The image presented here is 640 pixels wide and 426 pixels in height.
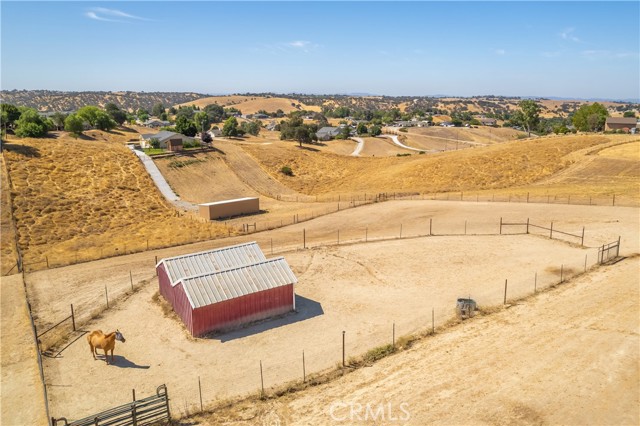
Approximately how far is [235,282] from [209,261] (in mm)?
3918

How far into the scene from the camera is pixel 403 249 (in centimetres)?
4147

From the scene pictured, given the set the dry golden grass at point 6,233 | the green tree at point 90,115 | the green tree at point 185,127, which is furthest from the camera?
the green tree at point 90,115

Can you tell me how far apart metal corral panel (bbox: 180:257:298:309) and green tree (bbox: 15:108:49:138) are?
6637cm

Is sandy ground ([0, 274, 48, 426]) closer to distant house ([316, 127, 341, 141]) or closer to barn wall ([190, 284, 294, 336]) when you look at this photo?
barn wall ([190, 284, 294, 336])

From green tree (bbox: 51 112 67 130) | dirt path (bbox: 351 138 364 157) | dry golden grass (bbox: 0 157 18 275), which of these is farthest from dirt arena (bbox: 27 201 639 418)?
green tree (bbox: 51 112 67 130)

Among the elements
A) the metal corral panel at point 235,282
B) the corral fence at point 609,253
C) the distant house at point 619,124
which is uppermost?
the distant house at point 619,124

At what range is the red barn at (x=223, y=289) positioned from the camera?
27.0m

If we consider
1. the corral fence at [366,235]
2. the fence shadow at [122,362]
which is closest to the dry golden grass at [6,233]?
the corral fence at [366,235]

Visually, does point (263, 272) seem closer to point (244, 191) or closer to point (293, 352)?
point (293, 352)

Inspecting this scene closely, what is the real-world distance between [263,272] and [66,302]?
14143 millimetres

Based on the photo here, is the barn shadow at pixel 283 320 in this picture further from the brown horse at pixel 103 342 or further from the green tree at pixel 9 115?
the green tree at pixel 9 115

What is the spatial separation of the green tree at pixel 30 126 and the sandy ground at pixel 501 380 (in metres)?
75.8

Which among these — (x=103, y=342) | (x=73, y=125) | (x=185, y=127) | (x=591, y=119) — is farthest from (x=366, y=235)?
(x=591, y=119)

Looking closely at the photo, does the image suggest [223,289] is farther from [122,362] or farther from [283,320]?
[122,362]
